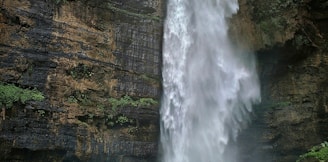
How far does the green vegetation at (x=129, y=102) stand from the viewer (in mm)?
10242

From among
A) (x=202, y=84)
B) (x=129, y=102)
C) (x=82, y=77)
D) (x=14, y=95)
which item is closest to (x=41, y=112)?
(x=14, y=95)

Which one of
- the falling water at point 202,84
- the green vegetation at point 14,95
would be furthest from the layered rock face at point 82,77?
the falling water at point 202,84

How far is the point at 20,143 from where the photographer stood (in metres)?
8.50

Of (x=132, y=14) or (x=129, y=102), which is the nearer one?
(x=129, y=102)

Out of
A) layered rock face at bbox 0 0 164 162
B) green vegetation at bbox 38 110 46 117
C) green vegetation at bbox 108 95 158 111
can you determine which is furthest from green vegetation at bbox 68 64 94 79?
green vegetation at bbox 38 110 46 117

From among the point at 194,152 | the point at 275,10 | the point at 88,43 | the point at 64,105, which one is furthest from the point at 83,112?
the point at 275,10

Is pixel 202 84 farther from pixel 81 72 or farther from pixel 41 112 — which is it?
pixel 41 112

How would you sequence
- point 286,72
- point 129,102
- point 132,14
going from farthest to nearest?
point 286,72 → point 132,14 → point 129,102

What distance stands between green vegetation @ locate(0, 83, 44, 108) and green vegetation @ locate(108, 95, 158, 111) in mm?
2071

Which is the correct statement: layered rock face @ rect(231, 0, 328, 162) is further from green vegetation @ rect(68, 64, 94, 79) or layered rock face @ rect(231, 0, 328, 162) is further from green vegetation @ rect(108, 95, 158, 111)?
green vegetation @ rect(68, 64, 94, 79)

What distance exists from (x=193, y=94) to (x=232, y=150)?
2.56m

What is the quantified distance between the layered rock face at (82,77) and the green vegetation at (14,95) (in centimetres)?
14

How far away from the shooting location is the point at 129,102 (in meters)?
10.5

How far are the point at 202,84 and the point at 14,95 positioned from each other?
6.14 meters
